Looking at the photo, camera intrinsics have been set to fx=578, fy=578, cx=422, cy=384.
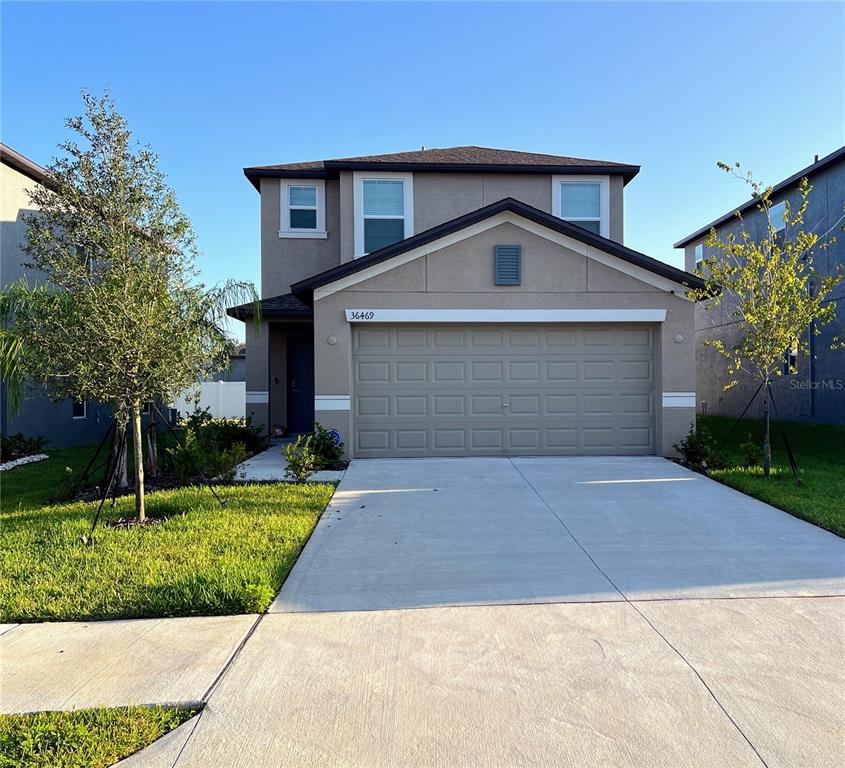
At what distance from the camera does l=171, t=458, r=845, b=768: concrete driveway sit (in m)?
2.87

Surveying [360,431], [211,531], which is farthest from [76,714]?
[360,431]

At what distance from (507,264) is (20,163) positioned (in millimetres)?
11290

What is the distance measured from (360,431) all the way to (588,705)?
8.43 m

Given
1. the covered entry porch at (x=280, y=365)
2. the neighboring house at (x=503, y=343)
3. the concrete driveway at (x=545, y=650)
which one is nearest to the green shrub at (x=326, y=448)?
the neighboring house at (x=503, y=343)

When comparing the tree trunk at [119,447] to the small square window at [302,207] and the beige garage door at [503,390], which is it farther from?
the small square window at [302,207]

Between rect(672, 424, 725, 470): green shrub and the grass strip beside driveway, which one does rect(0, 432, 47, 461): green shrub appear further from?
rect(672, 424, 725, 470): green shrub

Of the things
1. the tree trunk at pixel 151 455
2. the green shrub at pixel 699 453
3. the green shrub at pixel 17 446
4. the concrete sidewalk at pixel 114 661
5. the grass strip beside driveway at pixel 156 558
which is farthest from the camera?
the green shrub at pixel 17 446

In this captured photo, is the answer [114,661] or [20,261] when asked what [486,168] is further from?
[114,661]

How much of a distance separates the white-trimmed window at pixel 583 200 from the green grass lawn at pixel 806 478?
633cm

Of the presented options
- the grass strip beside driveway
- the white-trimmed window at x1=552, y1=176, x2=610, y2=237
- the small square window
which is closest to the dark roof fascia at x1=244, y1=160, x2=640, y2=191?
the white-trimmed window at x1=552, y1=176, x2=610, y2=237

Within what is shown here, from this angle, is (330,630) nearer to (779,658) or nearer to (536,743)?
(536,743)

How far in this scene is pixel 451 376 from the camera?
1129 centimetres

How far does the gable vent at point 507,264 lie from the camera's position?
11023mm

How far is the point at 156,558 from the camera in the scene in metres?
5.41
